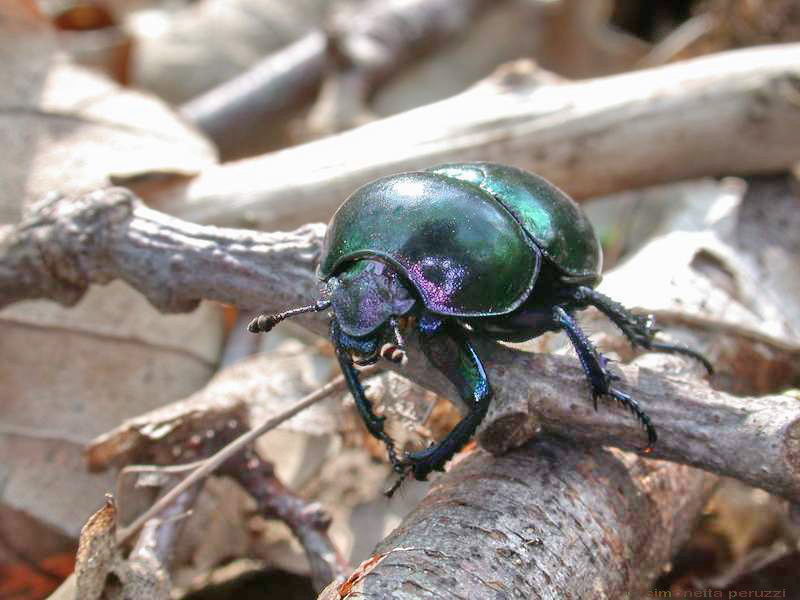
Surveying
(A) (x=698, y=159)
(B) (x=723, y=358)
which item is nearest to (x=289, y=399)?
(B) (x=723, y=358)

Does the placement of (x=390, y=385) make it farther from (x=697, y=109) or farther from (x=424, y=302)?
(x=697, y=109)

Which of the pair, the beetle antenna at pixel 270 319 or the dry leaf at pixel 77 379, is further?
the dry leaf at pixel 77 379

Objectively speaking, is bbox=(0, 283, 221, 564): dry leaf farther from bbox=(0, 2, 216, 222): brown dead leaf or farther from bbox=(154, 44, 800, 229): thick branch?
bbox=(154, 44, 800, 229): thick branch

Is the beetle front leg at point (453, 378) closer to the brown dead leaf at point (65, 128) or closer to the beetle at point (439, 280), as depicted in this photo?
the beetle at point (439, 280)

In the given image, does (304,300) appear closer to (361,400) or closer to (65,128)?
(361,400)

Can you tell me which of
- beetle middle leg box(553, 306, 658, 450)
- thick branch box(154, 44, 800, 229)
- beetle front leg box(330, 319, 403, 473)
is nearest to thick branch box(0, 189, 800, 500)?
beetle middle leg box(553, 306, 658, 450)

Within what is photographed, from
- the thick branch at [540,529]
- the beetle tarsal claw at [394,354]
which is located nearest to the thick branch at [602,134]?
the beetle tarsal claw at [394,354]
